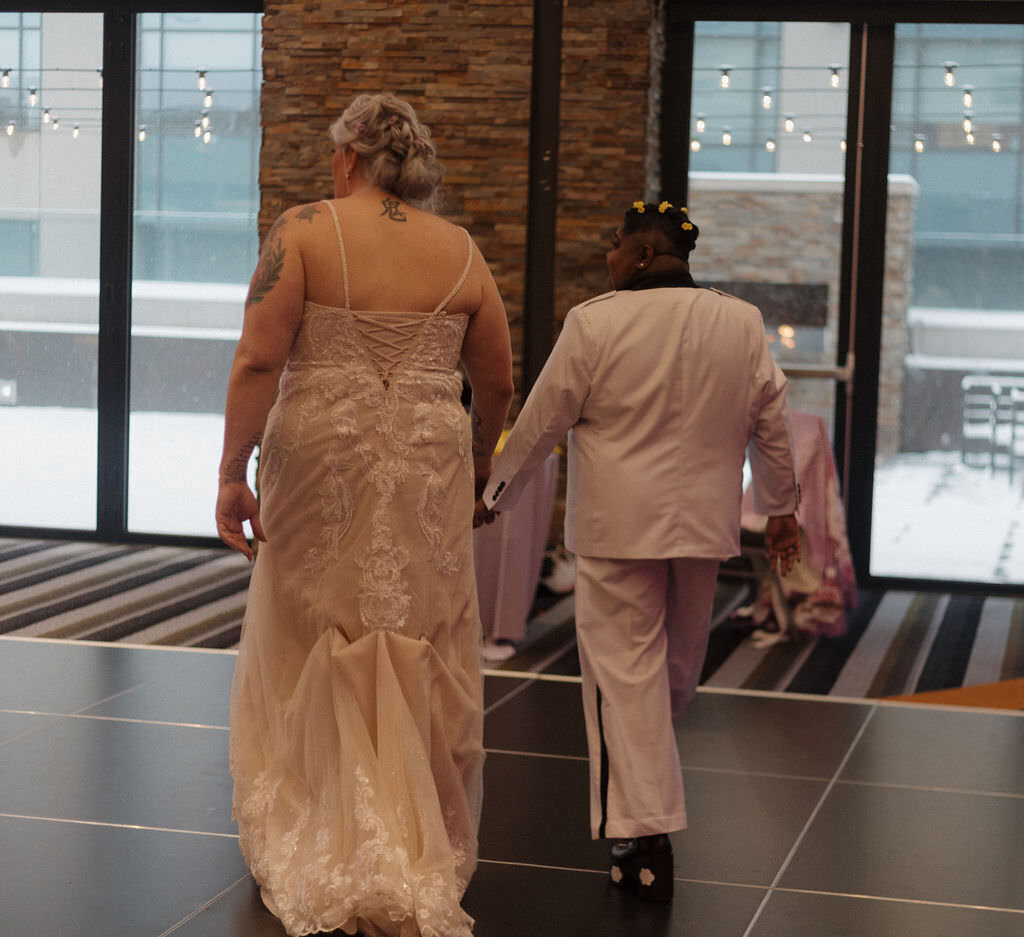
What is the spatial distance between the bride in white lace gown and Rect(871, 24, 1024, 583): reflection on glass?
15.3ft

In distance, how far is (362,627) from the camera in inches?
113

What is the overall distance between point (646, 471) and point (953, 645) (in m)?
3.27

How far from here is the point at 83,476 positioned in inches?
312

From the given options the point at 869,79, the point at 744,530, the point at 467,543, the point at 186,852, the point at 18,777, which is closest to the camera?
the point at 467,543

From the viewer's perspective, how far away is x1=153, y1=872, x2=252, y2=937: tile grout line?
286 centimetres

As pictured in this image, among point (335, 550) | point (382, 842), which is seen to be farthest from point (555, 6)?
point (382, 842)

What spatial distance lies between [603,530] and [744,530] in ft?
10.7

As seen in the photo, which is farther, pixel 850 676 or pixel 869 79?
pixel 869 79

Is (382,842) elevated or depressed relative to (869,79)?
depressed

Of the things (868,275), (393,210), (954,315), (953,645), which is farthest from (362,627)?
(954,315)

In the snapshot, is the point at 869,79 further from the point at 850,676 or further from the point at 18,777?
the point at 18,777

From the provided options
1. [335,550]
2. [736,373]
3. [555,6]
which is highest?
[555,6]

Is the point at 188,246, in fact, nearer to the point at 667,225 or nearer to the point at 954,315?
the point at 954,315

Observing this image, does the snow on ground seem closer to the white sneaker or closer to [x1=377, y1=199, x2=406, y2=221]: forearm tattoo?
the white sneaker
